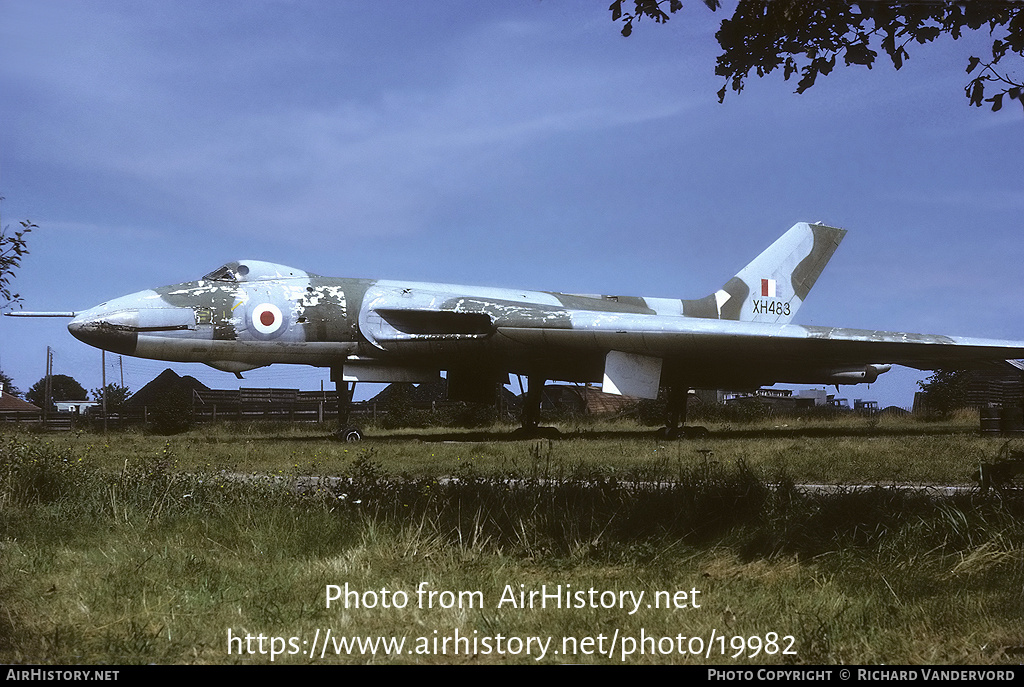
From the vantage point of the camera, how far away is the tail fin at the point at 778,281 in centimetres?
2328

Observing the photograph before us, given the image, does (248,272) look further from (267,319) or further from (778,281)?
(778,281)

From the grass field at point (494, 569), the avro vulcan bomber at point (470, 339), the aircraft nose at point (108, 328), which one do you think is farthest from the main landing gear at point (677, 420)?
the aircraft nose at point (108, 328)

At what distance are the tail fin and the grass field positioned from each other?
1504cm

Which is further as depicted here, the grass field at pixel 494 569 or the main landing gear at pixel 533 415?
the main landing gear at pixel 533 415

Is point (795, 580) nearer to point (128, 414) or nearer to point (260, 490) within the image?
point (260, 490)

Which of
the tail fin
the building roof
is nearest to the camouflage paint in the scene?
the tail fin

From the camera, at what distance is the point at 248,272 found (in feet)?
55.4

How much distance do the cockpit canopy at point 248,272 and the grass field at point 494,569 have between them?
8220mm

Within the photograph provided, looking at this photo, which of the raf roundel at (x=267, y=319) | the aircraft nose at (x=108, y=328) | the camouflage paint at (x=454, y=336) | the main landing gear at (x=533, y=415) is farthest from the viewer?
the main landing gear at (x=533, y=415)

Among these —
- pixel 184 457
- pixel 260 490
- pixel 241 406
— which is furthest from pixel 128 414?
pixel 260 490

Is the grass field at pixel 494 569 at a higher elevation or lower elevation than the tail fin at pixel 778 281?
lower

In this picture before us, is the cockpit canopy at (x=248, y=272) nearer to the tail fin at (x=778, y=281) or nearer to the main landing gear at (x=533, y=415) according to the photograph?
the main landing gear at (x=533, y=415)

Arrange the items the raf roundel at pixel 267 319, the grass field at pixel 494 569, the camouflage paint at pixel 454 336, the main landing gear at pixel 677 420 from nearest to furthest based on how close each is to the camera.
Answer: the grass field at pixel 494 569 → the camouflage paint at pixel 454 336 → the raf roundel at pixel 267 319 → the main landing gear at pixel 677 420

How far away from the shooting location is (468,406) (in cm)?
2189
